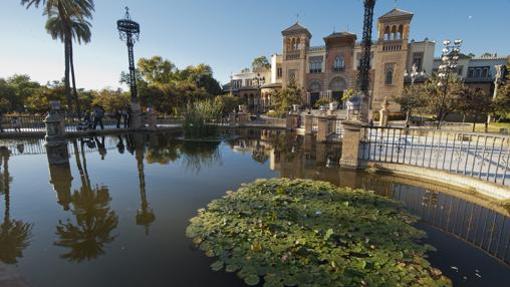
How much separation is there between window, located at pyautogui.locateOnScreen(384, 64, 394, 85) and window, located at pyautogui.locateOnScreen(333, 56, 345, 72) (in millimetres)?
5951

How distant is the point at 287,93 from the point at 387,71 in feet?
49.4

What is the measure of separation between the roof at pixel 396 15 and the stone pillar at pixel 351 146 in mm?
32840

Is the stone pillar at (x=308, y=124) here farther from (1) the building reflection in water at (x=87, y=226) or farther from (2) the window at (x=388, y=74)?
(2) the window at (x=388, y=74)

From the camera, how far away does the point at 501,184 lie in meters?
4.76

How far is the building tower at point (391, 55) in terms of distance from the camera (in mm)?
31203

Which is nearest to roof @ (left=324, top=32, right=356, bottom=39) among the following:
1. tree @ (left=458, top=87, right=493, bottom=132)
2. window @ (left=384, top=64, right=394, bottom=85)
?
window @ (left=384, top=64, right=394, bottom=85)

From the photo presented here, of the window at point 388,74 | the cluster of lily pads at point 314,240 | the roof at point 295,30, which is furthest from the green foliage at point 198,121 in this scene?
the roof at point 295,30

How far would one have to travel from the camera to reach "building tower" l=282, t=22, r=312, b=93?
37.7 metres

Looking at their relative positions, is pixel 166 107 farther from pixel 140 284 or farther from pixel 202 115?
pixel 140 284

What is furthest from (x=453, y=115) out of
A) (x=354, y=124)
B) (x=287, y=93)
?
(x=354, y=124)

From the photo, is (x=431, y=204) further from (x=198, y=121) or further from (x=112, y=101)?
(x=112, y=101)

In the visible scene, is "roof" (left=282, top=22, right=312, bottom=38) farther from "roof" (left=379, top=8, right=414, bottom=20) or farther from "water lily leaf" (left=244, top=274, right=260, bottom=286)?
"water lily leaf" (left=244, top=274, right=260, bottom=286)

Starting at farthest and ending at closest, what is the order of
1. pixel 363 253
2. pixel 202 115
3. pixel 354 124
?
pixel 202 115 < pixel 354 124 < pixel 363 253

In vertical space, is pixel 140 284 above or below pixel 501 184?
below
